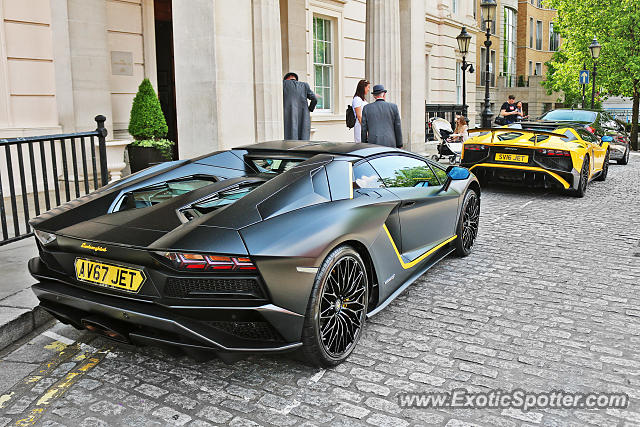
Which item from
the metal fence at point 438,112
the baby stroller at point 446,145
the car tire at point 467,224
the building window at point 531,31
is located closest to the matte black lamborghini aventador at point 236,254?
the car tire at point 467,224

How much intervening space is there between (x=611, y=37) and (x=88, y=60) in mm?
27185

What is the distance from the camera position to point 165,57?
13820 millimetres

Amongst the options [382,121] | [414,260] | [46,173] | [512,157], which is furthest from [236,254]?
[512,157]

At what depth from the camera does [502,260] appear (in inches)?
254

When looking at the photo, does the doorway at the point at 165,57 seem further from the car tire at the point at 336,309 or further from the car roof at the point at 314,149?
the car tire at the point at 336,309

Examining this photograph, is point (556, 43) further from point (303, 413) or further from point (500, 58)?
point (303, 413)

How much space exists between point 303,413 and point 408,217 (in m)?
2.07

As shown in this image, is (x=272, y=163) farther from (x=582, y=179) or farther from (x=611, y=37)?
(x=611, y=37)

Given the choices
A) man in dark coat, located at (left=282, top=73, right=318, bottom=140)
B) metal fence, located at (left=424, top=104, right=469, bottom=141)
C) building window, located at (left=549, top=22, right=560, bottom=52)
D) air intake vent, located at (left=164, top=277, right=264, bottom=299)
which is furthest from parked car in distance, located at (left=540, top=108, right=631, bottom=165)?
building window, located at (left=549, top=22, right=560, bottom=52)

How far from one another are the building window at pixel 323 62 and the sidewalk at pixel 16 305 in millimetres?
12902

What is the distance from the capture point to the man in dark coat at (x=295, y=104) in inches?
444

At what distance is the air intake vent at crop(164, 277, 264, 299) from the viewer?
3180 mm

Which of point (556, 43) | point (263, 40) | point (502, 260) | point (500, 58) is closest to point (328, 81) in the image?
point (263, 40)

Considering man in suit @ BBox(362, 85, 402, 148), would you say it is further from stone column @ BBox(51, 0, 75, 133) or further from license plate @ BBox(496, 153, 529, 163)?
stone column @ BBox(51, 0, 75, 133)
